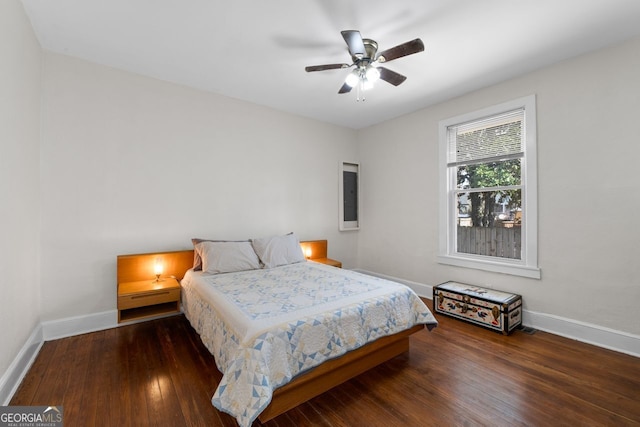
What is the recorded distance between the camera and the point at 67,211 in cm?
272

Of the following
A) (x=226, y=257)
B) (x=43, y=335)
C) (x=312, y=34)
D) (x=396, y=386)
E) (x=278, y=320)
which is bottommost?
(x=396, y=386)

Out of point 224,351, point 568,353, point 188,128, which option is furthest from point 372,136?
point 224,351

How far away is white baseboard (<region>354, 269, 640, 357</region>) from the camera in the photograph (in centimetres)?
240

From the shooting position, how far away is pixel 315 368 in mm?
1771

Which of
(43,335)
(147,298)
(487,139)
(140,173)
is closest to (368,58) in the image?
(487,139)

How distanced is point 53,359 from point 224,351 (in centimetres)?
169

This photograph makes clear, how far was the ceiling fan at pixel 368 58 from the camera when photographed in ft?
6.51

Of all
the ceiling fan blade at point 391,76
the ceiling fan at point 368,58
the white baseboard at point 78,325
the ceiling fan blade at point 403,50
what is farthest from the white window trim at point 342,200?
the white baseboard at point 78,325

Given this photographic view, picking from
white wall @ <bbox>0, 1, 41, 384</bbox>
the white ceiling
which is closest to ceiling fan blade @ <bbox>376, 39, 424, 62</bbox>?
the white ceiling

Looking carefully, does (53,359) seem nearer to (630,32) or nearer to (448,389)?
(448,389)

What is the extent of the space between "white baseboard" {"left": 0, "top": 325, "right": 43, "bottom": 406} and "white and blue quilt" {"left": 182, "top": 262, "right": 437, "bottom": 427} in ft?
3.83

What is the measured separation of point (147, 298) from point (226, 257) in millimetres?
840

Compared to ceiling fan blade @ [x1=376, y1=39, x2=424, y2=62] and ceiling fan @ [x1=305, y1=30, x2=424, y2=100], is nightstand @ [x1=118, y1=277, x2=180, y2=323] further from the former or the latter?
ceiling fan blade @ [x1=376, y1=39, x2=424, y2=62]

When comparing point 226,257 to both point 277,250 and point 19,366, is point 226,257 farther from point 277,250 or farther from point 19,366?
point 19,366
